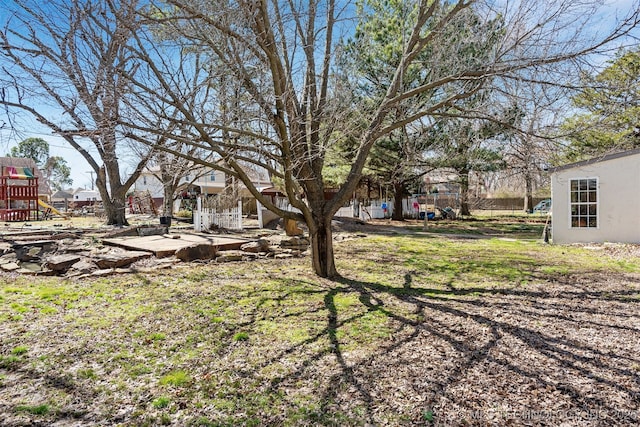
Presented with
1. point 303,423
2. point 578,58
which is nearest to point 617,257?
point 578,58

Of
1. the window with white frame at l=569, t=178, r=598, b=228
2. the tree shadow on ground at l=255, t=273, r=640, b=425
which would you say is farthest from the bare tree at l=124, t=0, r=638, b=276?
the window with white frame at l=569, t=178, r=598, b=228

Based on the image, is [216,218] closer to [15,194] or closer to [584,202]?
[584,202]

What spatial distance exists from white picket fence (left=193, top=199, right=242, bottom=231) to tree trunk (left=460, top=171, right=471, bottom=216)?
397 inches

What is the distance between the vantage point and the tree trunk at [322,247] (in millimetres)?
5789

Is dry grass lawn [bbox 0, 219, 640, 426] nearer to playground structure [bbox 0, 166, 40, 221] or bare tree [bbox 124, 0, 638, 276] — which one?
bare tree [bbox 124, 0, 638, 276]

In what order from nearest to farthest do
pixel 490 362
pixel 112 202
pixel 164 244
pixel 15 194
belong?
pixel 490 362, pixel 164 244, pixel 112 202, pixel 15 194

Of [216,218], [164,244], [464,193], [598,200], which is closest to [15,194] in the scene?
[216,218]

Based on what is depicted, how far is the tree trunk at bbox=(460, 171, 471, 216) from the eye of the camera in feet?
56.4

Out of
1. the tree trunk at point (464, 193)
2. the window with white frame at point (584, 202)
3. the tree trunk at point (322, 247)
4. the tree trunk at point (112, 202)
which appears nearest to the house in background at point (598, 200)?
the window with white frame at point (584, 202)

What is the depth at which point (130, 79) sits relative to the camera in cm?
423

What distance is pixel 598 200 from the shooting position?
9781mm

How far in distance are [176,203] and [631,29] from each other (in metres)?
26.3

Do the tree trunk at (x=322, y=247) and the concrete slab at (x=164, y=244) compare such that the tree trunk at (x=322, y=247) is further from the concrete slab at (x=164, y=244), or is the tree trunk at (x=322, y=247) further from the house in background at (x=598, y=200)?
the house in background at (x=598, y=200)

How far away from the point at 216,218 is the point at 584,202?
1043 centimetres
